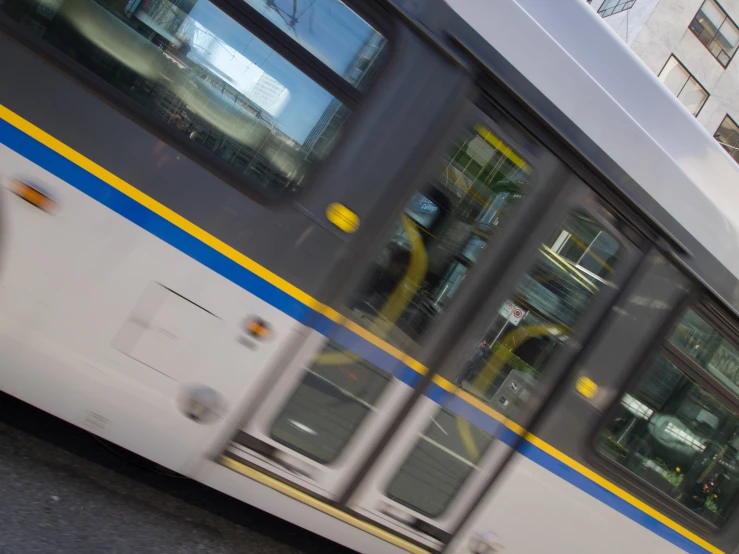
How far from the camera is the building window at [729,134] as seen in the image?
1977cm

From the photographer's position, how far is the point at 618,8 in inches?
753

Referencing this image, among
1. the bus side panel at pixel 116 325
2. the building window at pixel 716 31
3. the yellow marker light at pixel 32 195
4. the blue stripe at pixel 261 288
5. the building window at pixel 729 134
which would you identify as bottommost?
the bus side panel at pixel 116 325

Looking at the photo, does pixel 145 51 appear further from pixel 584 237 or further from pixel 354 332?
pixel 584 237

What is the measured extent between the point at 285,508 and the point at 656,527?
2412 mm

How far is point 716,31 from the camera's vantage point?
63.3 ft

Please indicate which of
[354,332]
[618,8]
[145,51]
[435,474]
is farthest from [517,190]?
[618,8]

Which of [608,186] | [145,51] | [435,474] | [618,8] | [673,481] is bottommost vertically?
[435,474]

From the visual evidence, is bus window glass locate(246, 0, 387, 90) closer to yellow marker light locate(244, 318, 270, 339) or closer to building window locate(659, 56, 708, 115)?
yellow marker light locate(244, 318, 270, 339)

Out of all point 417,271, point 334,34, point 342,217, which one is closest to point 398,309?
point 417,271

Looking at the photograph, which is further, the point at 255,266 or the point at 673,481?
the point at 673,481

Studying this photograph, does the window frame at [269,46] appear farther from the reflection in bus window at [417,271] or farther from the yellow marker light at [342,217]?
the reflection in bus window at [417,271]

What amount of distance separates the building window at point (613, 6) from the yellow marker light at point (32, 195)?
19.1 metres

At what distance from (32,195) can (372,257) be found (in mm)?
1567

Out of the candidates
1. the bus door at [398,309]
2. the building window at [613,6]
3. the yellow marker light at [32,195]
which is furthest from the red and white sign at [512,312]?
the building window at [613,6]
